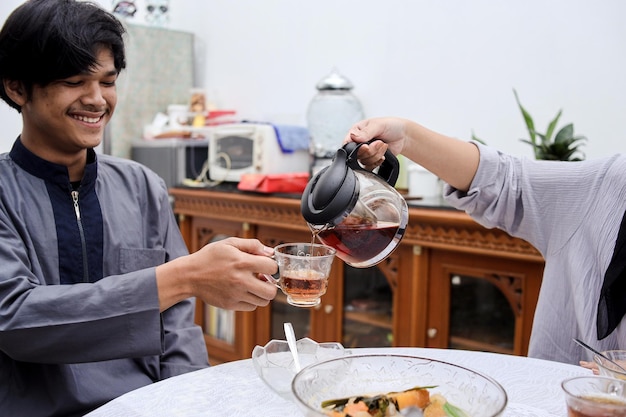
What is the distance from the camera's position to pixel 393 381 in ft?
3.17

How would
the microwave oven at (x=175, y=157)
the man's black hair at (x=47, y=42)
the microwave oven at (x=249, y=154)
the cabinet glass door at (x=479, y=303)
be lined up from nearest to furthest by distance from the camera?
1. the man's black hair at (x=47, y=42)
2. the cabinet glass door at (x=479, y=303)
3. the microwave oven at (x=249, y=154)
4. the microwave oven at (x=175, y=157)

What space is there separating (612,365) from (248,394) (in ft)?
2.04

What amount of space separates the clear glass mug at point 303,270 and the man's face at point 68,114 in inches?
25.0

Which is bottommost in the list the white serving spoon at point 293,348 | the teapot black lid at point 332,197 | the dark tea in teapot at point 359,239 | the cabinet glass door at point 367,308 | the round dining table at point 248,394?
the cabinet glass door at point 367,308

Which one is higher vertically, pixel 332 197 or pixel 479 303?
pixel 332 197

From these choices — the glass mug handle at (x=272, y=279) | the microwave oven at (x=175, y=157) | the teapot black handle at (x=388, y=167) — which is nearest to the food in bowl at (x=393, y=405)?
the glass mug handle at (x=272, y=279)

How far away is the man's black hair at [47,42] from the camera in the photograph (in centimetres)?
140

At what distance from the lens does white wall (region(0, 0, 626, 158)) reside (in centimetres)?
257

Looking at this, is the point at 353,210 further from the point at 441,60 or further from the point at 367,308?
the point at 441,60

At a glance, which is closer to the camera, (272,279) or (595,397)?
(595,397)

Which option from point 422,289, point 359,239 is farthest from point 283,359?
point 422,289

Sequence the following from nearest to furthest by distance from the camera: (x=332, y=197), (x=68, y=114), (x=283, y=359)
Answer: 1. (x=332, y=197)
2. (x=283, y=359)
3. (x=68, y=114)

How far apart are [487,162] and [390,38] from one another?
1.75 m

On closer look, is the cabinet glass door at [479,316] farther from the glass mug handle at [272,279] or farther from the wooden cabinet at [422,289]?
the glass mug handle at [272,279]
